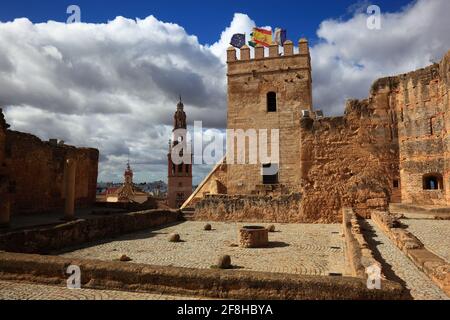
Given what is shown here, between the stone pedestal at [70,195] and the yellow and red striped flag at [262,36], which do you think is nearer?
the stone pedestal at [70,195]

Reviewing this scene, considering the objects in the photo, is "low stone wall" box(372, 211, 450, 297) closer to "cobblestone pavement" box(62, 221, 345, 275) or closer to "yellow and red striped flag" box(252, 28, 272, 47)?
"cobblestone pavement" box(62, 221, 345, 275)

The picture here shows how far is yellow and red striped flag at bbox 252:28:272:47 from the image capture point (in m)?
Answer: 24.5

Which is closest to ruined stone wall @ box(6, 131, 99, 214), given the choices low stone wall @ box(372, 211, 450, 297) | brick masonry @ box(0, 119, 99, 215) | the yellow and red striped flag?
brick masonry @ box(0, 119, 99, 215)

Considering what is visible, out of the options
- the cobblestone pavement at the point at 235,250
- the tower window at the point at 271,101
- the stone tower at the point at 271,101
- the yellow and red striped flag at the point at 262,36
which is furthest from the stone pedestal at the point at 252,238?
the yellow and red striped flag at the point at 262,36

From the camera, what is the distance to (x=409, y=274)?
18.9ft

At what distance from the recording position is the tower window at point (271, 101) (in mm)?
23844

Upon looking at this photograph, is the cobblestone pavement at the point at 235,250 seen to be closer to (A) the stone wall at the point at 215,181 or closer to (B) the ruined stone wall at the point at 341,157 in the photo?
(B) the ruined stone wall at the point at 341,157

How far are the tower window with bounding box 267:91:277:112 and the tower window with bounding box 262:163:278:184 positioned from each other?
3993mm

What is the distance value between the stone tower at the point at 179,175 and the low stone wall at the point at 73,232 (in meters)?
35.5

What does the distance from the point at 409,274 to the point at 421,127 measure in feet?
43.5

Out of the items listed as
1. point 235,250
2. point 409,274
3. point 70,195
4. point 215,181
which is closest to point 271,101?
point 215,181

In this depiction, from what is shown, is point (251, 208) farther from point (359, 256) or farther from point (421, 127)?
point (359, 256)

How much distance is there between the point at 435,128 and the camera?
645 inches
